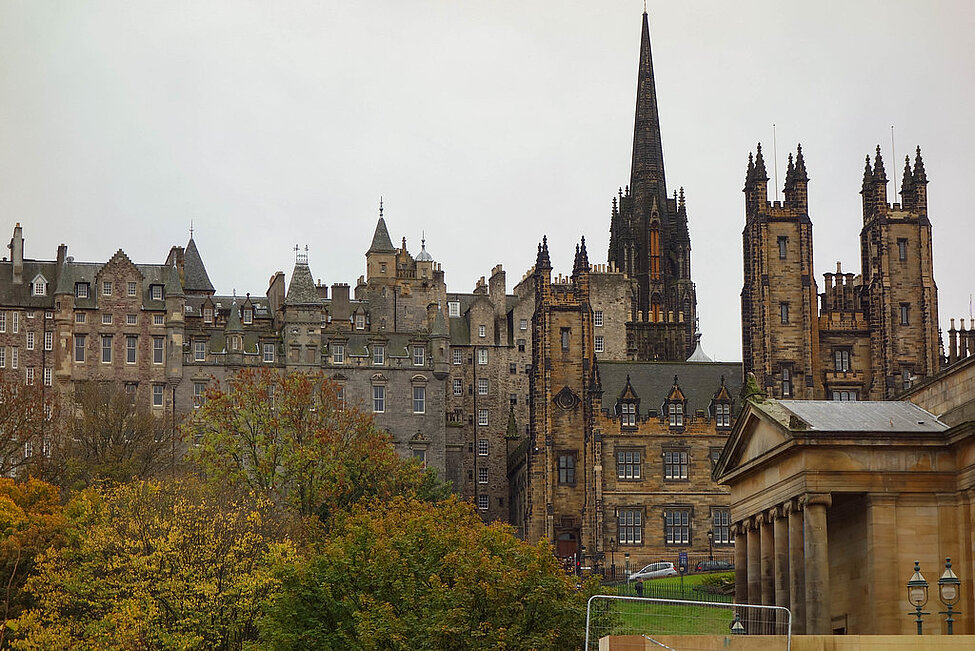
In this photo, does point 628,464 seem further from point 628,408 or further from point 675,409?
point 675,409

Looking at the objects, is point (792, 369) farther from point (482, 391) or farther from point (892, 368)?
point (482, 391)

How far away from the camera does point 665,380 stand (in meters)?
135

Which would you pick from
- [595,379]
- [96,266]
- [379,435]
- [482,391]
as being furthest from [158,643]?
[482,391]

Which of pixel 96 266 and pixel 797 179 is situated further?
pixel 96 266

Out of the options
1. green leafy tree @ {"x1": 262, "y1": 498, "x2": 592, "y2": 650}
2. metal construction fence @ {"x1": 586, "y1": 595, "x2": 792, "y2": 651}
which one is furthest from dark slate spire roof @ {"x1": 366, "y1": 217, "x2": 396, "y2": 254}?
metal construction fence @ {"x1": 586, "y1": 595, "x2": 792, "y2": 651}

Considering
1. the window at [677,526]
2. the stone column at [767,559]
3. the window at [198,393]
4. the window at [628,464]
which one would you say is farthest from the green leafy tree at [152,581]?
the window at [198,393]

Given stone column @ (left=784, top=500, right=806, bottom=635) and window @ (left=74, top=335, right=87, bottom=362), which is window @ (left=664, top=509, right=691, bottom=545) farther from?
stone column @ (left=784, top=500, right=806, bottom=635)

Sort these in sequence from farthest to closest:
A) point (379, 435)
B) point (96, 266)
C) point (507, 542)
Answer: point (96, 266) → point (379, 435) → point (507, 542)

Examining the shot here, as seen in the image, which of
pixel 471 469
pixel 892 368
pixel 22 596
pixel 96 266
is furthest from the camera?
pixel 471 469

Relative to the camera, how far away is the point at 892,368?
128000 millimetres

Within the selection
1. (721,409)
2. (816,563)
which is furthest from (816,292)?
(816,563)

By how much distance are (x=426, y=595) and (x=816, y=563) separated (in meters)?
14.9

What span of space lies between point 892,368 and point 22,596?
69136 millimetres

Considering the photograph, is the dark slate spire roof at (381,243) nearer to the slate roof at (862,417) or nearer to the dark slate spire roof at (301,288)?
the dark slate spire roof at (301,288)
